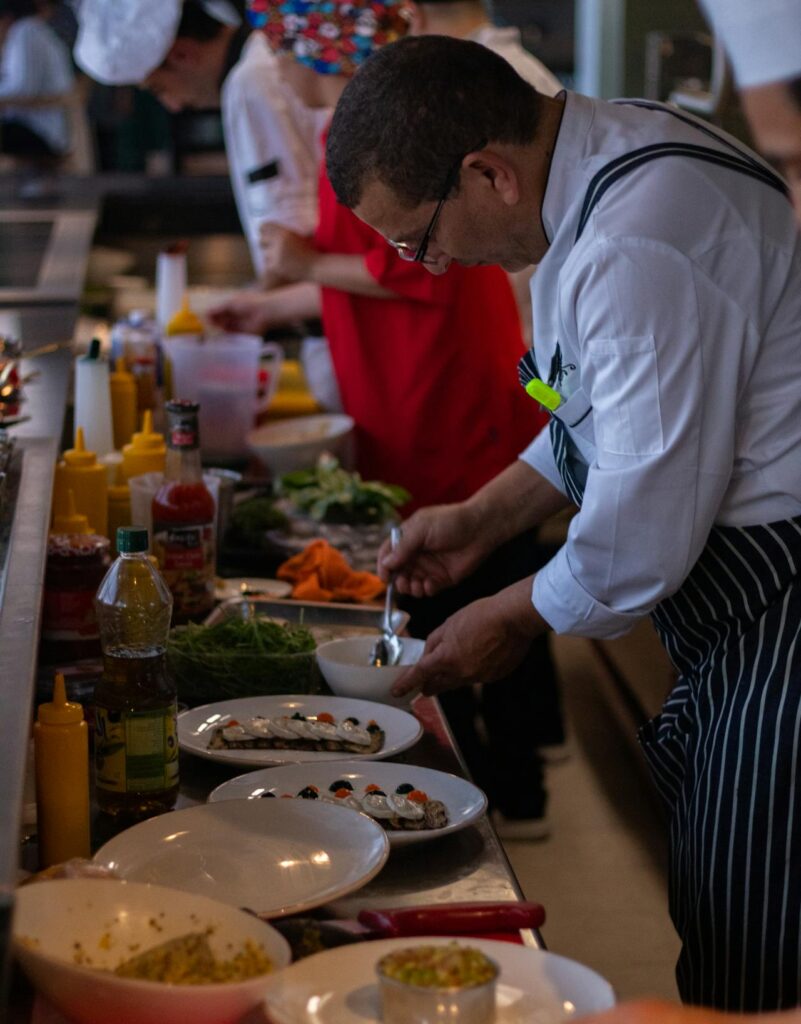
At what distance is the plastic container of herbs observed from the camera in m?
2.12

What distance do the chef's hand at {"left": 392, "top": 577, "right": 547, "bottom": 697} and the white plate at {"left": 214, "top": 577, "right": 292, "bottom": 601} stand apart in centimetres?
66

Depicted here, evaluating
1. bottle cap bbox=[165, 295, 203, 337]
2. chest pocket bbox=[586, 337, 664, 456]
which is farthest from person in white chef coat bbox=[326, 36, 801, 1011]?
bottle cap bbox=[165, 295, 203, 337]

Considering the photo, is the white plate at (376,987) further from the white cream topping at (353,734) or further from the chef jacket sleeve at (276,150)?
the chef jacket sleeve at (276,150)

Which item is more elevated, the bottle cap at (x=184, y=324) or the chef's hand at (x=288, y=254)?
the chef's hand at (x=288, y=254)

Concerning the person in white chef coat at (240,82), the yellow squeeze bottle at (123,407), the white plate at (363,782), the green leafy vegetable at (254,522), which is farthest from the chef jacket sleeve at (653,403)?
the person in white chef coat at (240,82)

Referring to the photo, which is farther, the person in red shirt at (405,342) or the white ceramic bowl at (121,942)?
the person in red shirt at (405,342)

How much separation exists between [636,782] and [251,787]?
9.32 ft

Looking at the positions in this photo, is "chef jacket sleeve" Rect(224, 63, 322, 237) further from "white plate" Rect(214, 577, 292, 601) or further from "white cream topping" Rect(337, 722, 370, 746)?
"white cream topping" Rect(337, 722, 370, 746)

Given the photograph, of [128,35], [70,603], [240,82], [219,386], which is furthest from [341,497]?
[128,35]

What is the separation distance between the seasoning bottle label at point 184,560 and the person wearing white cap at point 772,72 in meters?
1.33

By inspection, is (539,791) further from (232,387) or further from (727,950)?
(727,950)

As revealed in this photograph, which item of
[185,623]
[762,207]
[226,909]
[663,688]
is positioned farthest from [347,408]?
[226,909]

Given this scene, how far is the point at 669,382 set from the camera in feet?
5.53

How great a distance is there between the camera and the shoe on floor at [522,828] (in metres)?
Answer: 4.04
